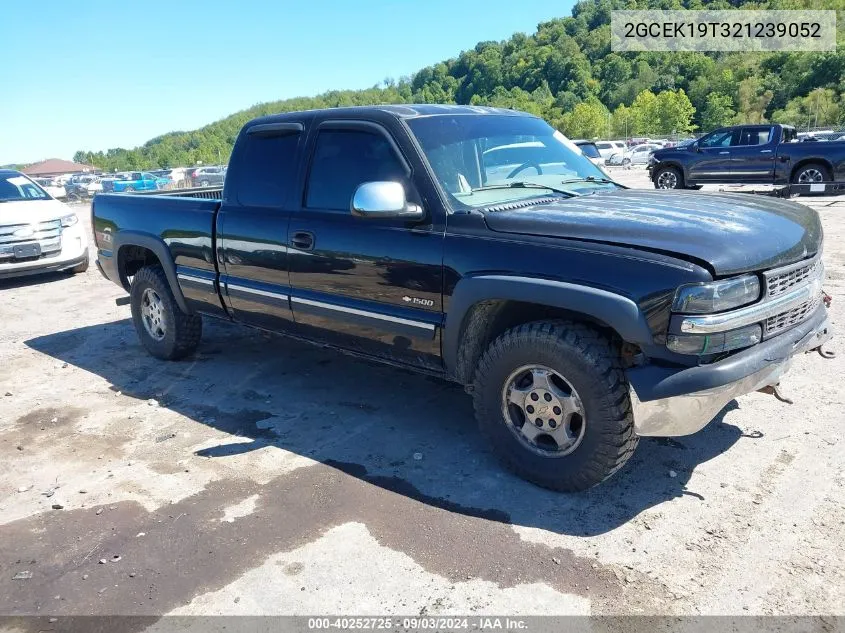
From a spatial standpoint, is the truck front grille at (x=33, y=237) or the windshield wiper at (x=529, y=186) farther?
the truck front grille at (x=33, y=237)

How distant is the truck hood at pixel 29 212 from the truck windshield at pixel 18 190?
0.22 metres

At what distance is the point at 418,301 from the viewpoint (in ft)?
11.8

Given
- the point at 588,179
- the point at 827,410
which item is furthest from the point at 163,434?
the point at 827,410

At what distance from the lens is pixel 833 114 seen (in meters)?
67.4

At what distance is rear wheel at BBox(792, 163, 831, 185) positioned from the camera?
15102 millimetres

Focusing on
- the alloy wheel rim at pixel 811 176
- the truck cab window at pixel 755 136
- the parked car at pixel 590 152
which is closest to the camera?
the parked car at pixel 590 152

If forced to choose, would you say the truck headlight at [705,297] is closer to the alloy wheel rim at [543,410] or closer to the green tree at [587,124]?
the alloy wheel rim at [543,410]

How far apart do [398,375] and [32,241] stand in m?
7.11

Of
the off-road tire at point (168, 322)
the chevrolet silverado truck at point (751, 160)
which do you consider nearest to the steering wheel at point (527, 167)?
the off-road tire at point (168, 322)

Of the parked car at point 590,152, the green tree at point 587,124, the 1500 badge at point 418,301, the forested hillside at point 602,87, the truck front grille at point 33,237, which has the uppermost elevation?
the forested hillside at point 602,87

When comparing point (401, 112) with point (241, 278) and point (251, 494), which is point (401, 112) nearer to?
point (241, 278)

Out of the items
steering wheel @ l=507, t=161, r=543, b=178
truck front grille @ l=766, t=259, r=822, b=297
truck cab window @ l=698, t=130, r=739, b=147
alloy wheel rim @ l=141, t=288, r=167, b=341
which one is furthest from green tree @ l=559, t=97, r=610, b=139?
truck front grille @ l=766, t=259, r=822, b=297

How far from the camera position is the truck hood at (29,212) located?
923 centimetres

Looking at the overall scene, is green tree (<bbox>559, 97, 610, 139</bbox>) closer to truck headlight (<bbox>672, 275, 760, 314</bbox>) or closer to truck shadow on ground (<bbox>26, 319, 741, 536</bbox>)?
truck shadow on ground (<bbox>26, 319, 741, 536</bbox>)
